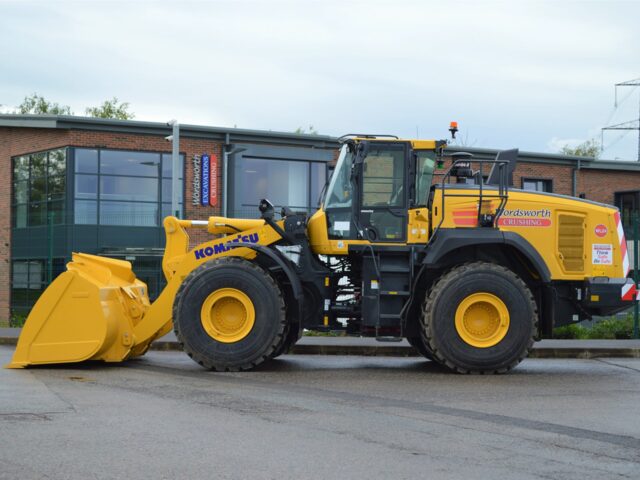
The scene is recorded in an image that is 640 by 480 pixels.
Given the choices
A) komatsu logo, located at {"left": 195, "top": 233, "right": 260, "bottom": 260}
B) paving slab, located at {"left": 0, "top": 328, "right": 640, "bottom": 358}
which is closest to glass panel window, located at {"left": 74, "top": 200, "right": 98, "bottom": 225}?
paving slab, located at {"left": 0, "top": 328, "right": 640, "bottom": 358}

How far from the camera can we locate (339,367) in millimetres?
14023

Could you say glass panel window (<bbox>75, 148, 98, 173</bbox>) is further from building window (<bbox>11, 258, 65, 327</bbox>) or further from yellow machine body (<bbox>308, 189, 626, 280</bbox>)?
yellow machine body (<bbox>308, 189, 626, 280</bbox>)

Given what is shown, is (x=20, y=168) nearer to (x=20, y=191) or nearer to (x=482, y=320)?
(x=20, y=191)

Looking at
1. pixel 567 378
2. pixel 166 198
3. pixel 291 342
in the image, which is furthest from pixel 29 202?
pixel 567 378

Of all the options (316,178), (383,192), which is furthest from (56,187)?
(383,192)

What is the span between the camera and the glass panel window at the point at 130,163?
32.7 meters

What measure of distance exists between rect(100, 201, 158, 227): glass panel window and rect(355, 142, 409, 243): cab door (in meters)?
19.3

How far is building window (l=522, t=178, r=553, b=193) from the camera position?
3888 centimetres

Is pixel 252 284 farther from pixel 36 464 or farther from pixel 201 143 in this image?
pixel 201 143

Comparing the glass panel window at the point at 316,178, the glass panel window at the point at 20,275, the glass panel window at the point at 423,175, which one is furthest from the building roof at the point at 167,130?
the glass panel window at the point at 423,175

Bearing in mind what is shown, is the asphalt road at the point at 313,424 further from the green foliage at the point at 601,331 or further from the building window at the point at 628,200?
the building window at the point at 628,200

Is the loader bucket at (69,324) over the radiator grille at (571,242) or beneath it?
beneath

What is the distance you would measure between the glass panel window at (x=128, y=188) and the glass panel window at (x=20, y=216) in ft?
11.1

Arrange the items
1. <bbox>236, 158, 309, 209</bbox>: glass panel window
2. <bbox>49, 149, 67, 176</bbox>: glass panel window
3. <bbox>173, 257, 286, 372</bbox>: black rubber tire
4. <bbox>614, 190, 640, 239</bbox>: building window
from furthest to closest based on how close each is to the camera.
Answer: <bbox>614, 190, 640, 239</bbox>: building window
<bbox>236, 158, 309, 209</bbox>: glass panel window
<bbox>49, 149, 67, 176</bbox>: glass panel window
<bbox>173, 257, 286, 372</bbox>: black rubber tire
